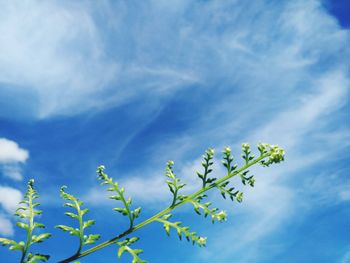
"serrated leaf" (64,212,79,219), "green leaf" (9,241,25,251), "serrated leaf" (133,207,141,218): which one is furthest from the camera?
"serrated leaf" (64,212,79,219)

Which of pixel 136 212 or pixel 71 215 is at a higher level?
pixel 71 215

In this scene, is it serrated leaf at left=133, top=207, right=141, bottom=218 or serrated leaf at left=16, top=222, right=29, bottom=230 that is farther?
serrated leaf at left=133, top=207, right=141, bottom=218

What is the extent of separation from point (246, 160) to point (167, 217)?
1410 millimetres

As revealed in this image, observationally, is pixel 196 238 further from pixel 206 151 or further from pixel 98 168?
pixel 98 168

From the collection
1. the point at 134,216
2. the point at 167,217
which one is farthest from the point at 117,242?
the point at 167,217

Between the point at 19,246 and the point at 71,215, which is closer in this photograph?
the point at 19,246

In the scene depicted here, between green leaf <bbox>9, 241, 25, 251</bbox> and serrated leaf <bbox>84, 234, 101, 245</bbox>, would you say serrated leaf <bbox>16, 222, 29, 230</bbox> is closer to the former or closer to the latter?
green leaf <bbox>9, 241, 25, 251</bbox>

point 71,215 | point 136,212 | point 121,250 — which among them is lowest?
point 121,250

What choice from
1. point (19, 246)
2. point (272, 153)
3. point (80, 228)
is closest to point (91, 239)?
point (80, 228)

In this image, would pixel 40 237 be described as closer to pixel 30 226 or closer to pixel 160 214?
pixel 30 226

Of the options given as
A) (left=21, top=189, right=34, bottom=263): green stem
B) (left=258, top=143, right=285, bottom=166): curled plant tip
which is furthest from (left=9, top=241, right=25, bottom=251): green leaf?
(left=258, top=143, right=285, bottom=166): curled plant tip

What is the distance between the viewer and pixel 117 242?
4.85 metres

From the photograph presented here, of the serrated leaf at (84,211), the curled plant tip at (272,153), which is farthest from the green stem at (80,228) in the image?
the curled plant tip at (272,153)

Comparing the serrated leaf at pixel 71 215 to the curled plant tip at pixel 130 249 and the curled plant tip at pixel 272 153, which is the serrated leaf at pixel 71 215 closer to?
the curled plant tip at pixel 130 249
